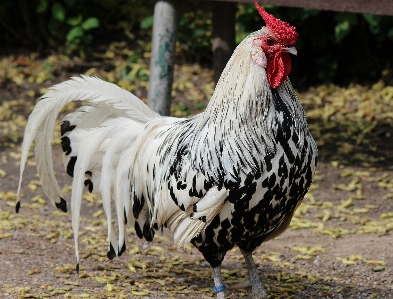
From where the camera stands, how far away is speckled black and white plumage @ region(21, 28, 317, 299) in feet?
13.0

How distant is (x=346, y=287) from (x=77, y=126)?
88.2 inches

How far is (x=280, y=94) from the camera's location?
4.01 meters

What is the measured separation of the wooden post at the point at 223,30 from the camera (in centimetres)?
770

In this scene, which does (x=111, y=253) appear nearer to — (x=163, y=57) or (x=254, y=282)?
(x=254, y=282)

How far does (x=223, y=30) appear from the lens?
7.78m

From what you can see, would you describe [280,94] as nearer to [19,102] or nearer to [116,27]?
[19,102]

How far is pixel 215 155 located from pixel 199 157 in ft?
0.40

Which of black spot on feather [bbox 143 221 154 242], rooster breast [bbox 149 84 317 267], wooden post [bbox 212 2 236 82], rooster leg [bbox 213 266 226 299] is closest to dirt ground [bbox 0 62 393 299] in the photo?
black spot on feather [bbox 143 221 154 242]

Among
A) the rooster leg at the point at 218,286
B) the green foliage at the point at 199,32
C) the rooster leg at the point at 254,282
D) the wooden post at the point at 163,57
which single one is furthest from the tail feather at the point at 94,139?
the green foliage at the point at 199,32

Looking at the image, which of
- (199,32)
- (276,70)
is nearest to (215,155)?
(276,70)

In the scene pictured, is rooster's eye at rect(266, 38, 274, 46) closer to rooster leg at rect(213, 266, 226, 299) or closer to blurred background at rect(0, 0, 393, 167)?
rooster leg at rect(213, 266, 226, 299)

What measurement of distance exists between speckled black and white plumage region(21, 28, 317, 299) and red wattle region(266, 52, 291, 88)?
0.13ft

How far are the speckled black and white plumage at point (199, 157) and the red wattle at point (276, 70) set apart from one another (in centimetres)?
4

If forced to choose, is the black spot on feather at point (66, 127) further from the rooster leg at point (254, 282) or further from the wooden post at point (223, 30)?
the wooden post at point (223, 30)
